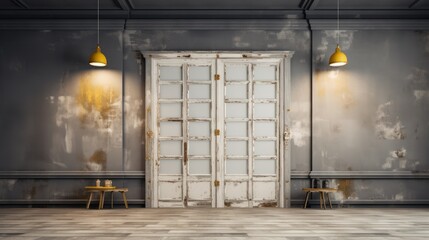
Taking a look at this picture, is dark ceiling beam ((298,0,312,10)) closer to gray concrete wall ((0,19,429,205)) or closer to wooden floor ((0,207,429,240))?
gray concrete wall ((0,19,429,205))

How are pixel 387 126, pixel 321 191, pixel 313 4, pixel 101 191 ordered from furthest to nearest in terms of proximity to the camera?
pixel 387 126 → pixel 313 4 → pixel 101 191 → pixel 321 191

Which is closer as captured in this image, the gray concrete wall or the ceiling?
the ceiling

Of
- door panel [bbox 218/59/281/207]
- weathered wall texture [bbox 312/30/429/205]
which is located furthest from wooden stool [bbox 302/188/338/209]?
door panel [bbox 218/59/281/207]

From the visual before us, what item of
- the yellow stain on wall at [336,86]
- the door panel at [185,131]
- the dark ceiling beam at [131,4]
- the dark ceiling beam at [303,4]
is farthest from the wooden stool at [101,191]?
the dark ceiling beam at [303,4]

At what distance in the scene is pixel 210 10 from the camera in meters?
8.66

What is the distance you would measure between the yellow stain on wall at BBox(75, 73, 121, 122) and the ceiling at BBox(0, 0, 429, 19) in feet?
4.32

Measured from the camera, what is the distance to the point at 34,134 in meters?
8.64

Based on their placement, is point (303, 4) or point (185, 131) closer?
point (303, 4)

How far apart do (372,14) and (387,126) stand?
7.35ft

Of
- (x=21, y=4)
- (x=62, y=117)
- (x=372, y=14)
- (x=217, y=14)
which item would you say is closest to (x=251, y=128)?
(x=217, y=14)

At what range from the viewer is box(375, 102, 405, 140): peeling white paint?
28.3ft

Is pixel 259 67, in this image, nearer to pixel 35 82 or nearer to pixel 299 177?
pixel 299 177

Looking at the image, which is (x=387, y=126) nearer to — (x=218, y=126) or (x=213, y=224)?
(x=218, y=126)

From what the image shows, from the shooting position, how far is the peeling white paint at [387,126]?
8.62m
